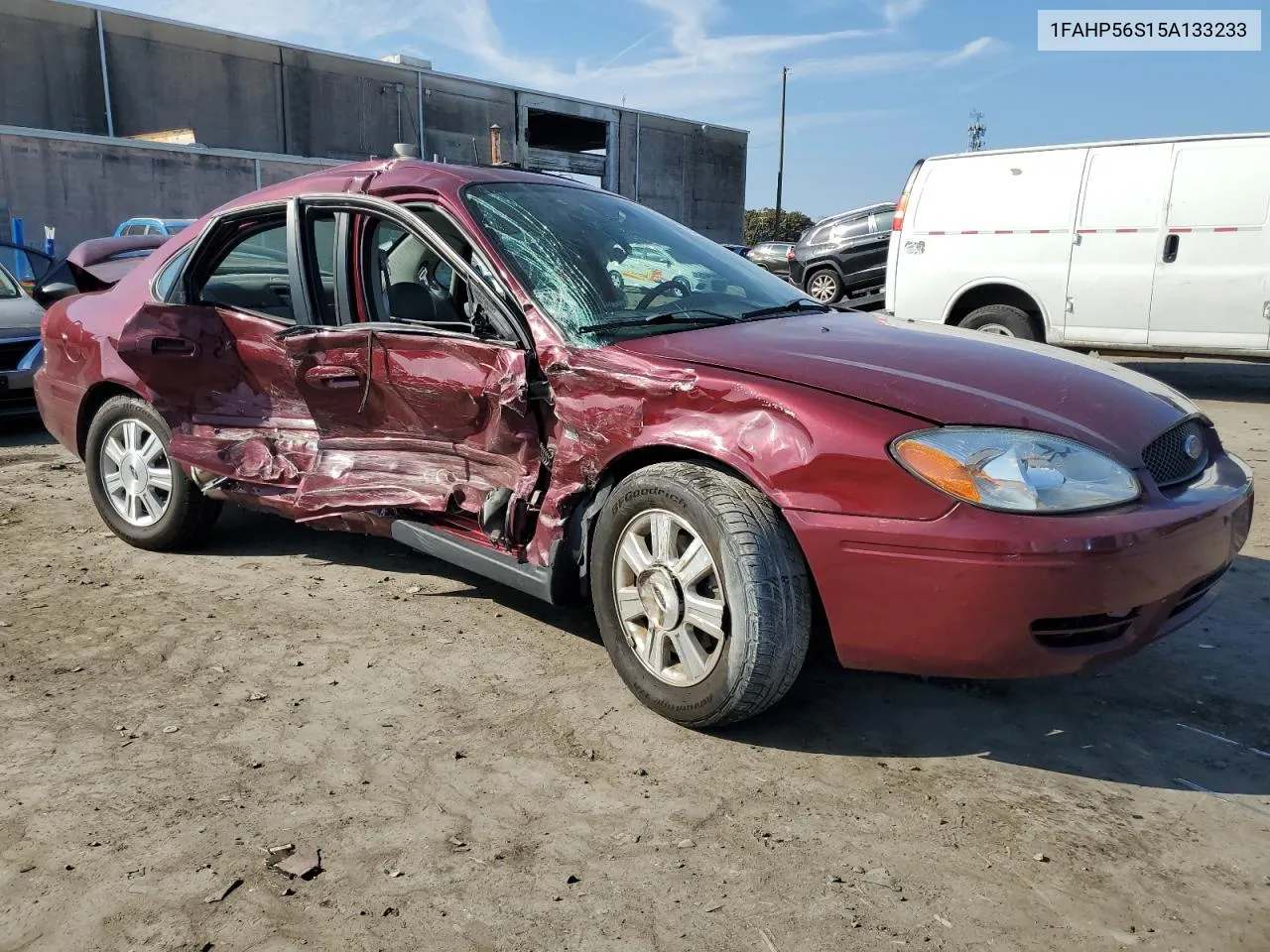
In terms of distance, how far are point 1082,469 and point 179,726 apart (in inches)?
102

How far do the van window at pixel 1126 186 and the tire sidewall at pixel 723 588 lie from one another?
709cm

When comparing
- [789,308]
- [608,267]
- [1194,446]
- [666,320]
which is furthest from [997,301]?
[666,320]

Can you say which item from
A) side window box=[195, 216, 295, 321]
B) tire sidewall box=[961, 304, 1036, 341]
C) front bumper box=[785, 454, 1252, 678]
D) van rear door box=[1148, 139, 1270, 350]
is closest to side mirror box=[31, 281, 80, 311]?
side window box=[195, 216, 295, 321]

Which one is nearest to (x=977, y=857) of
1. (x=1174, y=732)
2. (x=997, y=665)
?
(x=997, y=665)

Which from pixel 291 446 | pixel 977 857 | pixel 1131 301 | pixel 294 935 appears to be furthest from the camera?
pixel 1131 301

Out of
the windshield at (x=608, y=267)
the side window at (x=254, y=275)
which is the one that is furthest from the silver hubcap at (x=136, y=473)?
the windshield at (x=608, y=267)

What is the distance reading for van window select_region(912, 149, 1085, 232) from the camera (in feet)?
28.0

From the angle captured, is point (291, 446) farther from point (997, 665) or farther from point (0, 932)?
point (997, 665)

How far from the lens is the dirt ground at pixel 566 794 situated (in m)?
2.05

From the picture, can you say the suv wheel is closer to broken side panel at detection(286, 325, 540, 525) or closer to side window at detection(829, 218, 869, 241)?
side window at detection(829, 218, 869, 241)

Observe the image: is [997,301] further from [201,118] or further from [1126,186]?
[201,118]

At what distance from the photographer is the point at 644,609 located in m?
2.89

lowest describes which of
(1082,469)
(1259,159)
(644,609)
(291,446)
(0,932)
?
(0,932)

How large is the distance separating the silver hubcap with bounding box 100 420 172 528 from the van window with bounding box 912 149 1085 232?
723 cm
